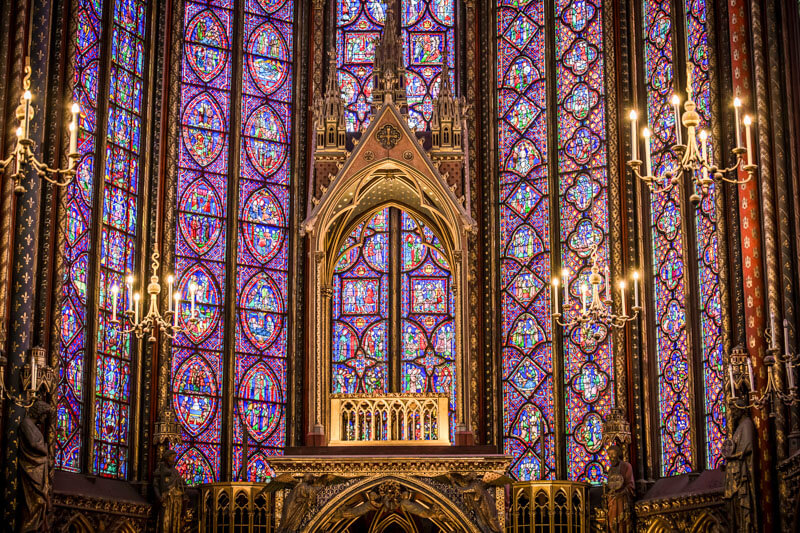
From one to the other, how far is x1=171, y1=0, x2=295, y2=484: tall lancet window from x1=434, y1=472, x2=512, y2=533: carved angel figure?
4.66 m

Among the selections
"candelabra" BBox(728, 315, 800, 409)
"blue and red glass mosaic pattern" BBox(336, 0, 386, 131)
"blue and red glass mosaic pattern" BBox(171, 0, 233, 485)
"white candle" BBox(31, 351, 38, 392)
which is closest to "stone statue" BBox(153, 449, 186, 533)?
"blue and red glass mosaic pattern" BBox(171, 0, 233, 485)

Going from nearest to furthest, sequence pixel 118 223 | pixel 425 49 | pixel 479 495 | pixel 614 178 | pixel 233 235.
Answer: pixel 479 495 < pixel 118 223 < pixel 614 178 < pixel 233 235 < pixel 425 49

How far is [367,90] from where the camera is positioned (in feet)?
78.0

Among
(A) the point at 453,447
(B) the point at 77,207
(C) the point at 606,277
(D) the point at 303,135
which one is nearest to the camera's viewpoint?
(A) the point at 453,447

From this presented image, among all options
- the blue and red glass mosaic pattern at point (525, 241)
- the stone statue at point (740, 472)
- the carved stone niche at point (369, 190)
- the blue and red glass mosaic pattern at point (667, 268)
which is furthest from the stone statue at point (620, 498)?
the carved stone niche at point (369, 190)

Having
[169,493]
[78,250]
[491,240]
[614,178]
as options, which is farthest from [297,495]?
[614,178]

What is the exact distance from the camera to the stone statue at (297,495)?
17.6 meters

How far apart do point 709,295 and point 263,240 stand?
7.57m

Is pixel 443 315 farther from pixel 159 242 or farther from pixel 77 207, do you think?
pixel 77 207

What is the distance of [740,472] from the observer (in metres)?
16.7

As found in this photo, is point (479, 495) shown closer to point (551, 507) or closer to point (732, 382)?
point (551, 507)

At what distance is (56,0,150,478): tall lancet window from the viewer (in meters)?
19.7

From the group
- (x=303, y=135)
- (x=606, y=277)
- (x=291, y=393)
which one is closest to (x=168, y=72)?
(x=303, y=135)

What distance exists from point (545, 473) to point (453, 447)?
3.83 meters
